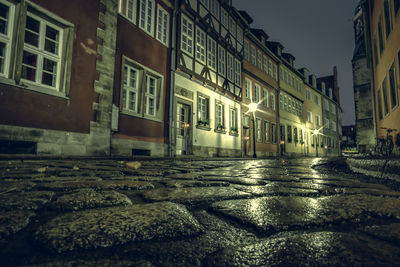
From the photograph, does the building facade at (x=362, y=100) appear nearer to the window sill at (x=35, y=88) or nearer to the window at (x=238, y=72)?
the window at (x=238, y=72)

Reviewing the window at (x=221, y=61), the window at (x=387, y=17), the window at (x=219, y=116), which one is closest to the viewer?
the window at (x=387, y=17)

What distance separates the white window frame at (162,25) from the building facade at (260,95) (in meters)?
8.31

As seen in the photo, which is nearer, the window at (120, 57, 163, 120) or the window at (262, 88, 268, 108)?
the window at (120, 57, 163, 120)

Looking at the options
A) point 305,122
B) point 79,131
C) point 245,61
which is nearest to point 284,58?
point 305,122

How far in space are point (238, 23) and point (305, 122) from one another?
16.1 metres

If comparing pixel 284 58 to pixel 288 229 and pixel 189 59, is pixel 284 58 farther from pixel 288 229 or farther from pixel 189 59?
pixel 288 229

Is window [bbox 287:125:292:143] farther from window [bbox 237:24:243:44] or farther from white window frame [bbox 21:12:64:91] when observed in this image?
white window frame [bbox 21:12:64:91]

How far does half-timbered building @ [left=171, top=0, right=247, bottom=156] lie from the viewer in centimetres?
1147

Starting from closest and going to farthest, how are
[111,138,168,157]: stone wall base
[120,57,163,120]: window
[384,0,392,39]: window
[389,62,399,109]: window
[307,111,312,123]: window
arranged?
[111,138,168,157]: stone wall base
[389,62,399,109]: window
[384,0,392,39]: window
[120,57,163,120]: window
[307,111,312,123]: window

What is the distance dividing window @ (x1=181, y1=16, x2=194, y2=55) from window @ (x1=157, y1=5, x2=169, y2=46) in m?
0.96

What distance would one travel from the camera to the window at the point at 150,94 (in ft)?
31.3

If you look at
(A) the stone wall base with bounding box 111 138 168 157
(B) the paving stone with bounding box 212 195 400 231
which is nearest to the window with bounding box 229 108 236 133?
(A) the stone wall base with bounding box 111 138 168 157

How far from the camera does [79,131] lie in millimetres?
6559

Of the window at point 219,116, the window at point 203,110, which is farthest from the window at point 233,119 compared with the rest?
the window at point 203,110
